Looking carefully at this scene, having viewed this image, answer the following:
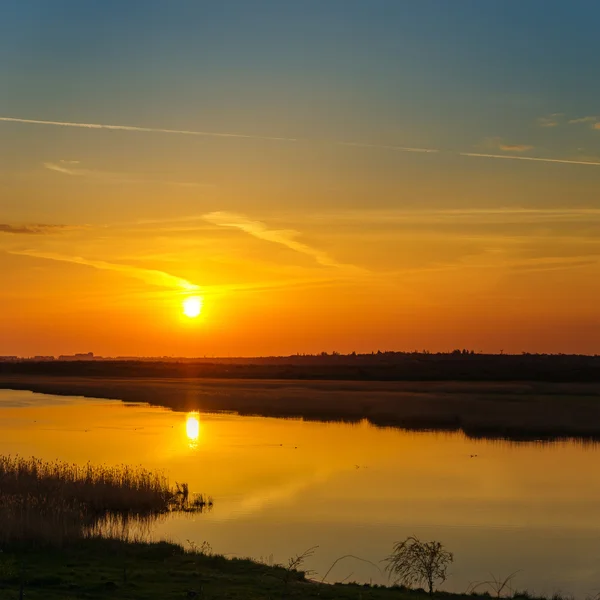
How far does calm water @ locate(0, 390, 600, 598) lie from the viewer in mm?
22547

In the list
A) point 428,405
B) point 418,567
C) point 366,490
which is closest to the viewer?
point 418,567

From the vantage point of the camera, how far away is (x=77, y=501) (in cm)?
2673

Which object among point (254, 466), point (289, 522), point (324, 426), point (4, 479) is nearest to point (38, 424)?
point (324, 426)

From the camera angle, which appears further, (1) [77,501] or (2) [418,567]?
(1) [77,501]

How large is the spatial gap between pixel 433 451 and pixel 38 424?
2791cm

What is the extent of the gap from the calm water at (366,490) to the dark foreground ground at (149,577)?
244 cm

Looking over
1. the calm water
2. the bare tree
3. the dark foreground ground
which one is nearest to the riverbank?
the calm water

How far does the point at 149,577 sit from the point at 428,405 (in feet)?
185

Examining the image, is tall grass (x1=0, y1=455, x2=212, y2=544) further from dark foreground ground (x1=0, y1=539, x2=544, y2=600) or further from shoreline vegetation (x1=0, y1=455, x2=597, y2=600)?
dark foreground ground (x1=0, y1=539, x2=544, y2=600)

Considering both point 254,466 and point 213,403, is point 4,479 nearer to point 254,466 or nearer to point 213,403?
point 254,466

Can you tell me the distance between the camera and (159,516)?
27.0 meters

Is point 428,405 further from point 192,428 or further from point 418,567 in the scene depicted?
point 418,567

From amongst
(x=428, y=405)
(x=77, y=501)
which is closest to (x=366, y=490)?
(x=77, y=501)

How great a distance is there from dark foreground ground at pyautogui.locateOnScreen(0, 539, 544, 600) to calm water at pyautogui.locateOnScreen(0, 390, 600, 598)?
96.2 inches
